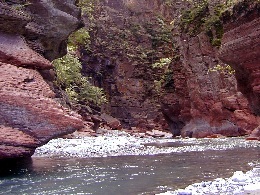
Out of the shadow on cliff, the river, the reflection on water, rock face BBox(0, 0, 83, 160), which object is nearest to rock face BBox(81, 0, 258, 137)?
the river

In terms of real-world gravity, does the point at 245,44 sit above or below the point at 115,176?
above

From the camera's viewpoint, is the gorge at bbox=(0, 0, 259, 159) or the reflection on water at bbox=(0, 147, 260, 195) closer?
the reflection on water at bbox=(0, 147, 260, 195)

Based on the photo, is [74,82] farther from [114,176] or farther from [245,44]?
[114,176]

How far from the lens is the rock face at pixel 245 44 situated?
17.4m

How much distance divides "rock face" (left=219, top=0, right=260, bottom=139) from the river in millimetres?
7480

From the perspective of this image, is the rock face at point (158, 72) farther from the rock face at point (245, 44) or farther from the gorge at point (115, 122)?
the rock face at point (245, 44)

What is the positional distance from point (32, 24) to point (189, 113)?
2558 cm

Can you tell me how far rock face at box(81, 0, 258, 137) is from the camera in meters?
34.5

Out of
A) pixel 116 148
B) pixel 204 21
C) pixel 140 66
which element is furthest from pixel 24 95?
pixel 140 66

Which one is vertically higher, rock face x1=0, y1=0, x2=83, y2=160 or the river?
rock face x1=0, y1=0, x2=83, y2=160

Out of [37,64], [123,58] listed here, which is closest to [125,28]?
[123,58]

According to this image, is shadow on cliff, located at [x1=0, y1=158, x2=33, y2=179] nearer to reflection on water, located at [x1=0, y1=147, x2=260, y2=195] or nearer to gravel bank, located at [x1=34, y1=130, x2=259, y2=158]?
reflection on water, located at [x1=0, y1=147, x2=260, y2=195]

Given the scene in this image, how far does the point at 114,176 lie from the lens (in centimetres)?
921

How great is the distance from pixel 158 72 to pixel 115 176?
4948 cm
